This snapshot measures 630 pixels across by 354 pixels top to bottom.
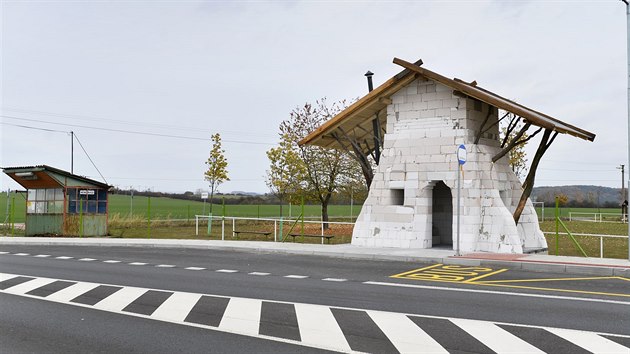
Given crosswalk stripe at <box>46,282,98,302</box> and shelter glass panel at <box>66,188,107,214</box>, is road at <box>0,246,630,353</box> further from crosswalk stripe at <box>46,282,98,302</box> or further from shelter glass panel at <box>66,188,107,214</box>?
shelter glass panel at <box>66,188,107,214</box>

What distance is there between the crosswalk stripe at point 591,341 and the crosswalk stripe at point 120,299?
249 inches

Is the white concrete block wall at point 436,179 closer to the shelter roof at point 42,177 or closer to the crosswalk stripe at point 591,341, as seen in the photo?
the crosswalk stripe at point 591,341


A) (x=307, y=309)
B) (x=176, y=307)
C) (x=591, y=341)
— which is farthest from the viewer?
(x=176, y=307)

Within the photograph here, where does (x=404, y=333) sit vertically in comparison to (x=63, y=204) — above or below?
below

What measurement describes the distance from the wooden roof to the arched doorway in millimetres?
3959

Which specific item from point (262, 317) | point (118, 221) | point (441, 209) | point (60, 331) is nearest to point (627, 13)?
point (441, 209)

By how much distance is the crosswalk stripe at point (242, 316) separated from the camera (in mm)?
7332

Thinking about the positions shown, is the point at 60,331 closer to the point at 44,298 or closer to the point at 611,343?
the point at 44,298

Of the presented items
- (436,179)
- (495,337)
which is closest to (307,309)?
(495,337)

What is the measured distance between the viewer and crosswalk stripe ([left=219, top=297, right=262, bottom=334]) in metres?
7.33

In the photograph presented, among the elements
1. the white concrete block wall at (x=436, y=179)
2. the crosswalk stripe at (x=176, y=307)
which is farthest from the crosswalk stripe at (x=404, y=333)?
the white concrete block wall at (x=436, y=179)

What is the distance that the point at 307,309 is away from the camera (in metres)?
8.60

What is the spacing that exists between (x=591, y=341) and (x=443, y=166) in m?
12.0

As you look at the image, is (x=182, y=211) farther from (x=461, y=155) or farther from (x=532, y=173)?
(x=461, y=155)
